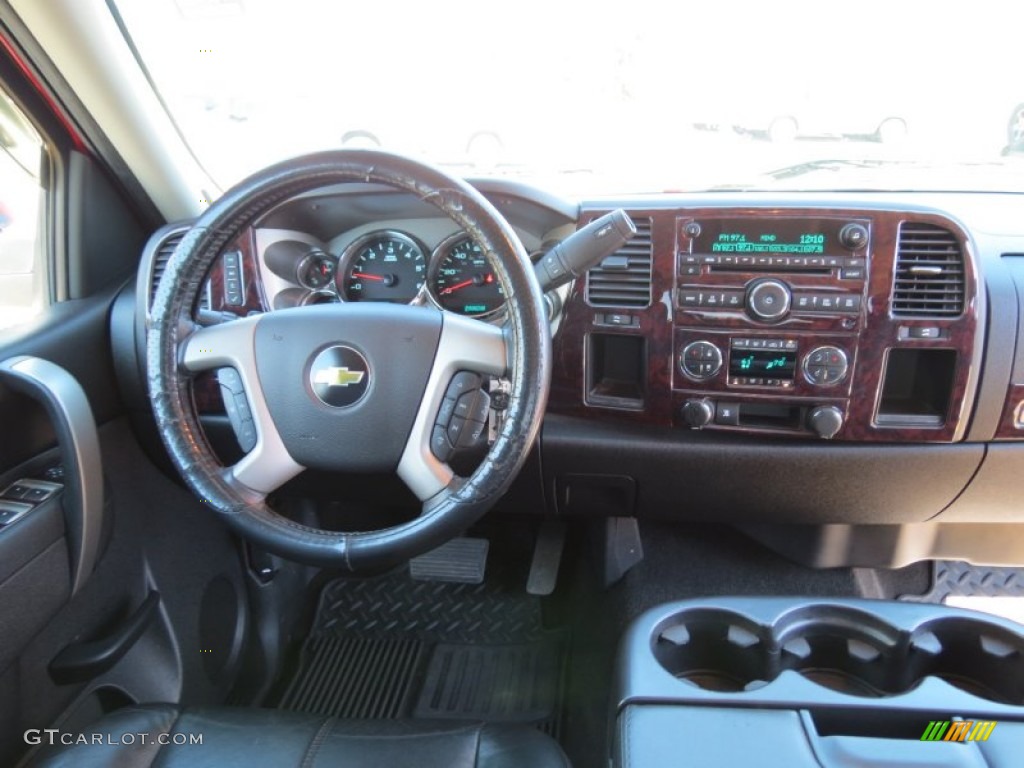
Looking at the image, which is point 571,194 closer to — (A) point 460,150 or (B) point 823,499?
(A) point 460,150

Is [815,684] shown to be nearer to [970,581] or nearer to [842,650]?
[842,650]

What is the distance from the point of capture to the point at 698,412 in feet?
5.58

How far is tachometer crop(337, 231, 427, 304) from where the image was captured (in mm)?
1853

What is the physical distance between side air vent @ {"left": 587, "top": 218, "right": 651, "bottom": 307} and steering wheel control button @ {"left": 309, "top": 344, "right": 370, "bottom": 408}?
62cm

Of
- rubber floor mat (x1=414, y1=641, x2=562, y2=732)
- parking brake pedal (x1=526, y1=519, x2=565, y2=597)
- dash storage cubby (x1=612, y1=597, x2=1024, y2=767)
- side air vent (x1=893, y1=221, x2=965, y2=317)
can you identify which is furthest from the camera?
parking brake pedal (x1=526, y1=519, x2=565, y2=597)

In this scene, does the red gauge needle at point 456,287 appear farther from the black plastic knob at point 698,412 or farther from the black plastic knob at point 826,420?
the black plastic knob at point 826,420

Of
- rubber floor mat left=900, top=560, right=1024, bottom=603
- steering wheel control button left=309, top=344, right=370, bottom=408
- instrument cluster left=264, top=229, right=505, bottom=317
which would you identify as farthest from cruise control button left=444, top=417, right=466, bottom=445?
rubber floor mat left=900, top=560, right=1024, bottom=603

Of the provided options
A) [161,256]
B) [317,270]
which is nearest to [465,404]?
[317,270]

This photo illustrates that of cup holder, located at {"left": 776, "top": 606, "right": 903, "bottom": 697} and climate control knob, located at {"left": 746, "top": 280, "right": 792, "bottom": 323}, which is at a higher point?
climate control knob, located at {"left": 746, "top": 280, "right": 792, "bottom": 323}

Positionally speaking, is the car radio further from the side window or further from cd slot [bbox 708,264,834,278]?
the side window

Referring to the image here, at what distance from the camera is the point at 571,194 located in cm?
177

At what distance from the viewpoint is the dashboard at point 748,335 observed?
1.58 metres

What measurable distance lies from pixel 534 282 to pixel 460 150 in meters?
1.04

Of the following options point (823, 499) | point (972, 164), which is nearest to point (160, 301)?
point (823, 499)
